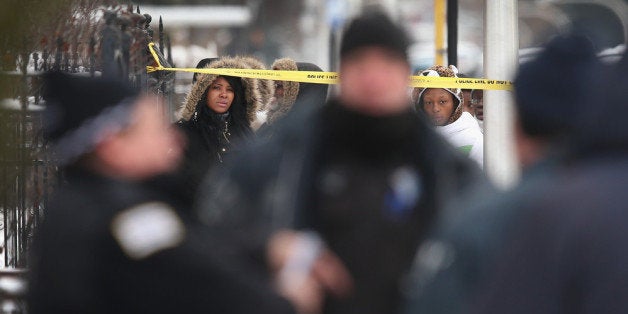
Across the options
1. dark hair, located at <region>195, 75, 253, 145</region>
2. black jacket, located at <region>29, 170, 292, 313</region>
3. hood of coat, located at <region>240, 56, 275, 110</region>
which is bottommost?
black jacket, located at <region>29, 170, 292, 313</region>

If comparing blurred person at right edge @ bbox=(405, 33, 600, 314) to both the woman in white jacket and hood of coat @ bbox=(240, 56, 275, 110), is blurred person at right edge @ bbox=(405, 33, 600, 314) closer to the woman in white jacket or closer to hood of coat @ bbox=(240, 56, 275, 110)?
the woman in white jacket

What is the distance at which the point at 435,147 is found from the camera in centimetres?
433

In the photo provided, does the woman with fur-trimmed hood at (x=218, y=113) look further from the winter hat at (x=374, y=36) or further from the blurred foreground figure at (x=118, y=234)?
the blurred foreground figure at (x=118, y=234)

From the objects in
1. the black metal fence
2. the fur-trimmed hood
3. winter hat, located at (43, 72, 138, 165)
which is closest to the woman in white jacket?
the fur-trimmed hood

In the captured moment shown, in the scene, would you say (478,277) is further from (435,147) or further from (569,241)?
(435,147)

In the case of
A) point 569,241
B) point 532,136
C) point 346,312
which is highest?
point 532,136

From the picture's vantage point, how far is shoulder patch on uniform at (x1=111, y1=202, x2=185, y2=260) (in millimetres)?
2984

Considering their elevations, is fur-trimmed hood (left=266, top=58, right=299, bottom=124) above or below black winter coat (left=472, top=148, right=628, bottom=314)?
above

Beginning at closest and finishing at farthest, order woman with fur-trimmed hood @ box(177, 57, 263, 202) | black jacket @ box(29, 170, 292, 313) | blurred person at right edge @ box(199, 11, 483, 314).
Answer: black jacket @ box(29, 170, 292, 313) < blurred person at right edge @ box(199, 11, 483, 314) < woman with fur-trimmed hood @ box(177, 57, 263, 202)

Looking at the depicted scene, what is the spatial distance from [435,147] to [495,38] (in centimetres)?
414

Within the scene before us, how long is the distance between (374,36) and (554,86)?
4.81 ft

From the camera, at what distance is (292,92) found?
8781mm

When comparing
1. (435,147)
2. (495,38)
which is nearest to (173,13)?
(495,38)

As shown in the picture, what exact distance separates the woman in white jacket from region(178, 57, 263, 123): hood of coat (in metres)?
0.96
